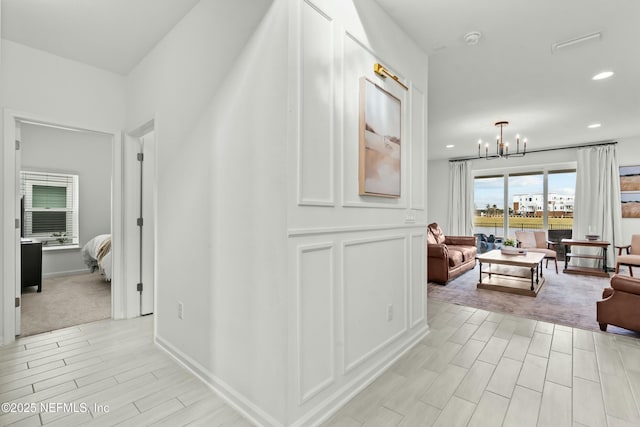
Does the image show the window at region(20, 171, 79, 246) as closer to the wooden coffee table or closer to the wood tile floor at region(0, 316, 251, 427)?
the wood tile floor at region(0, 316, 251, 427)

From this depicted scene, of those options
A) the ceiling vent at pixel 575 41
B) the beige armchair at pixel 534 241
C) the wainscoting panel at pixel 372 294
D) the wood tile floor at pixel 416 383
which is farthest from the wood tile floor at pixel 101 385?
the beige armchair at pixel 534 241

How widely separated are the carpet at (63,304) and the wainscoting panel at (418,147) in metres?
3.60

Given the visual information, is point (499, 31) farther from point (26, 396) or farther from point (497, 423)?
point (26, 396)

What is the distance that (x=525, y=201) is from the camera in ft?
25.1

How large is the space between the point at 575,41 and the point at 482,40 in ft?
2.65

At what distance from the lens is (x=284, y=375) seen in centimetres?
154

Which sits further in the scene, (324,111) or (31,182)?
(31,182)

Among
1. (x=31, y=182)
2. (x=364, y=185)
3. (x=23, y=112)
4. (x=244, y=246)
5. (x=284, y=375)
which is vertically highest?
(x=23, y=112)

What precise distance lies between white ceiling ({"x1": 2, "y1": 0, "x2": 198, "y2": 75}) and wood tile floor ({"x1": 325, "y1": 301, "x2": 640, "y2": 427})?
10.3 feet

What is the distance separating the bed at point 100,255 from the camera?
14.5 feet

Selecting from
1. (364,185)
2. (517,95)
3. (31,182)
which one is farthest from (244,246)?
(31,182)

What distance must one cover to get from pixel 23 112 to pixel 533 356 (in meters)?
4.94

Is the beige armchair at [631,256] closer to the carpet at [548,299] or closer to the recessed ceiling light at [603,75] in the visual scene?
the carpet at [548,299]

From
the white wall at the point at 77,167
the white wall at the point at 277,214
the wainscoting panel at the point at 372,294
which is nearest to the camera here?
the white wall at the point at 277,214
